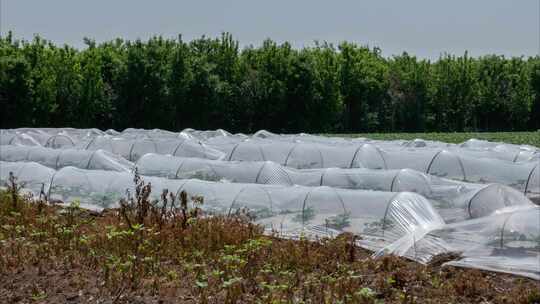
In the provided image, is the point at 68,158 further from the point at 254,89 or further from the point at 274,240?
the point at 254,89

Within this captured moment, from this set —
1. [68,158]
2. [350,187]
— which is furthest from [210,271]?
[68,158]

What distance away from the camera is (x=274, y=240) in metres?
8.41

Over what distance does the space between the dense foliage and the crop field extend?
21706 millimetres

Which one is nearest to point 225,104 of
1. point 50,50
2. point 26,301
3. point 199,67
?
point 199,67

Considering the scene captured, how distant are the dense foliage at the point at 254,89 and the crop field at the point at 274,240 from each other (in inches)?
855

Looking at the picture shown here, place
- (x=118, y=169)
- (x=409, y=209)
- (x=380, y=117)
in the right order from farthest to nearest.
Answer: (x=380, y=117) < (x=118, y=169) < (x=409, y=209)

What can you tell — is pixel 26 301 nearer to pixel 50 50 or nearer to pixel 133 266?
pixel 133 266

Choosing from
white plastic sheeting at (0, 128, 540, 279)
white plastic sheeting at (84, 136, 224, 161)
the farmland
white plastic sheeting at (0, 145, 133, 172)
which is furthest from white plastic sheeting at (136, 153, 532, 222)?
white plastic sheeting at (84, 136, 224, 161)

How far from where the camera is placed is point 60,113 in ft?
113

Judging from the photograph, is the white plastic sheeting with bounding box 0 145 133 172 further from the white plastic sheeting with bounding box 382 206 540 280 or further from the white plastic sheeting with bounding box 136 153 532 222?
the white plastic sheeting with bounding box 382 206 540 280

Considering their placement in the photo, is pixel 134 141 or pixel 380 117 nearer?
pixel 134 141

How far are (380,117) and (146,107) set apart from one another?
16.6m

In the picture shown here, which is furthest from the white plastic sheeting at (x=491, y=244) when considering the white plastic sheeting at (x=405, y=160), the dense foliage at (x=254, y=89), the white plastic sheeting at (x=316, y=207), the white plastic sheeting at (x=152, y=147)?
the dense foliage at (x=254, y=89)

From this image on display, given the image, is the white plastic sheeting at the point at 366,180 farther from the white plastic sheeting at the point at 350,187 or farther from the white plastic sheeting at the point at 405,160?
the white plastic sheeting at the point at 405,160
